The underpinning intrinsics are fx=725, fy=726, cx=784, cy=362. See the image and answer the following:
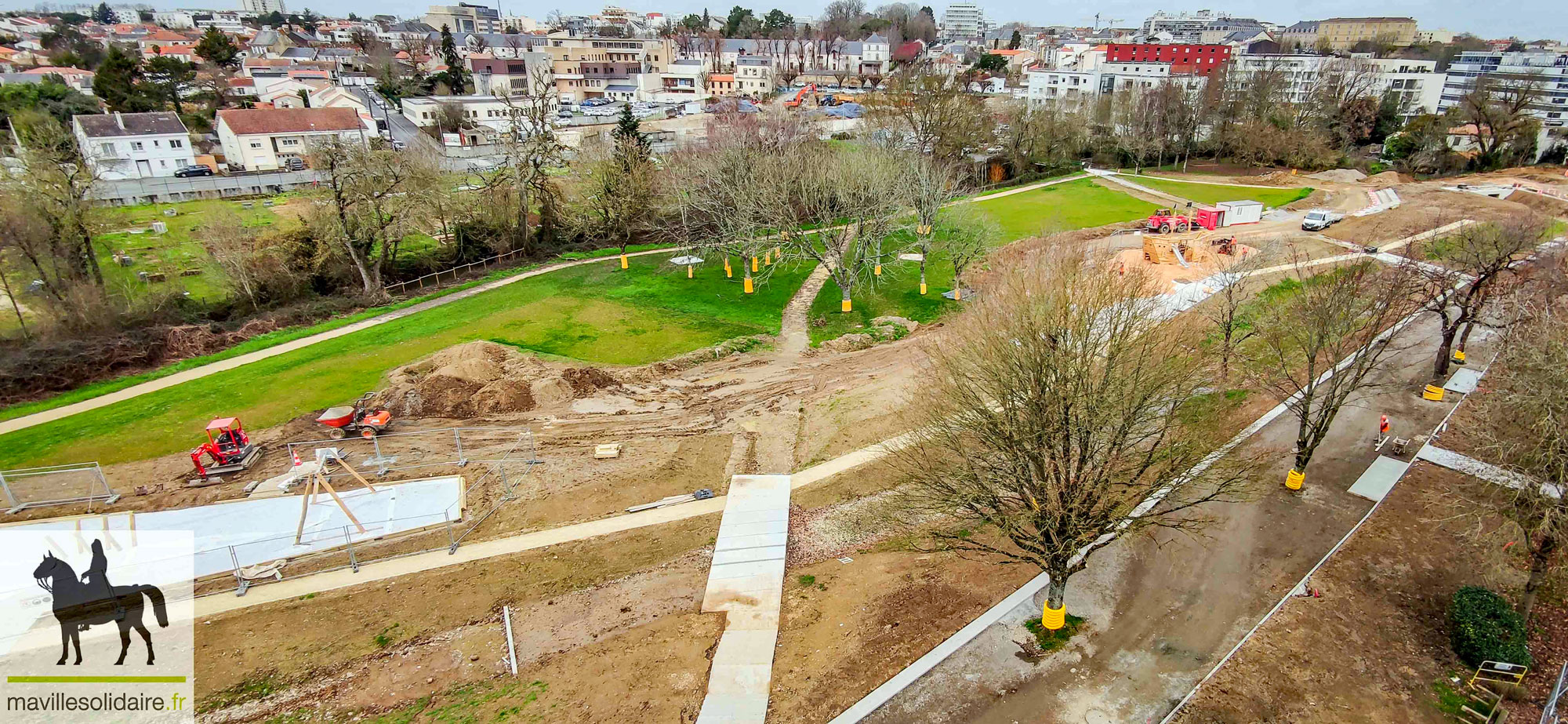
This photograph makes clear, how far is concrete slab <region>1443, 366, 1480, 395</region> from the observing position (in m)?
24.7

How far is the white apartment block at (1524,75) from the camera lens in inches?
3169

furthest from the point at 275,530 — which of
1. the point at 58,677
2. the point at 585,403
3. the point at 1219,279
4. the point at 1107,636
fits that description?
the point at 1219,279

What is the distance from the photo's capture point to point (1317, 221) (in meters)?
44.7

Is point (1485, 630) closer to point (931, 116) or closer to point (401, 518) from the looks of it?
point (401, 518)

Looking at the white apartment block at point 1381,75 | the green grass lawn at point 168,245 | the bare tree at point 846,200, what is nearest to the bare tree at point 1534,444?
the bare tree at point 846,200

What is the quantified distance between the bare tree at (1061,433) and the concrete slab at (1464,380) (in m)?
15.7

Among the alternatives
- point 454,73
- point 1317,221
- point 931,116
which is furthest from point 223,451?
point 454,73

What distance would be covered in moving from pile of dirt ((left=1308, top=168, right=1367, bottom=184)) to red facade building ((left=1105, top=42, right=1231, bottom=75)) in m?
50.9

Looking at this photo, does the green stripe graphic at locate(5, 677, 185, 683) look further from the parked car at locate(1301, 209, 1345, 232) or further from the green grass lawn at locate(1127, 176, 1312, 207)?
the green grass lawn at locate(1127, 176, 1312, 207)

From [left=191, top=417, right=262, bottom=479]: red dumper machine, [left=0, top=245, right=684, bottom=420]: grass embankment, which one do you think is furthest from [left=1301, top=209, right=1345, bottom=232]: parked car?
[left=191, top=417, right=262, bottom=479]: red dumper machine

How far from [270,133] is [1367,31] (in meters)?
215

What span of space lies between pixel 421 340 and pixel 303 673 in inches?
773

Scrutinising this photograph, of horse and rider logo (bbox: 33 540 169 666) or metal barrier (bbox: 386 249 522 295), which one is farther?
metal barrier (bbox: 386 249 522 295)

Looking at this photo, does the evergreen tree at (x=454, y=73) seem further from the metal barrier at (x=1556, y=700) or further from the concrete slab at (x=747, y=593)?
the metal barrier at (x=1556, y=700)
